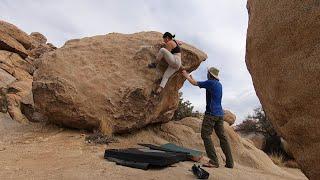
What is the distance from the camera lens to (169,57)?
33.3ft

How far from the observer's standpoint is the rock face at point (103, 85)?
9.85m

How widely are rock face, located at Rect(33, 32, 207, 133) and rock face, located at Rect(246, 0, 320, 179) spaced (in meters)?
5.30

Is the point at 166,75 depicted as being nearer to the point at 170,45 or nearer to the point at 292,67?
the point at 170,45

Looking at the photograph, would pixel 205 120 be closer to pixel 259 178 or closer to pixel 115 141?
pixel 259 178

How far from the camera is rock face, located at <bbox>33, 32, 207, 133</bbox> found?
9.85 meters

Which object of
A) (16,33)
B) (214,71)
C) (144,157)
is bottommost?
(144,157)

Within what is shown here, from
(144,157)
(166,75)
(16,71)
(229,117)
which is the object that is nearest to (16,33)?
(16,71)

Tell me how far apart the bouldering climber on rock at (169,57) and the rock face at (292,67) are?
16.4ft

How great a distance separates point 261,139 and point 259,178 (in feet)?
39.1

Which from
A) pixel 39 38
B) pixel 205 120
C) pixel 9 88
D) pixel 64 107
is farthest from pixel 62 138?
pixel 39 38

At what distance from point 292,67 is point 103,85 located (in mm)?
6226

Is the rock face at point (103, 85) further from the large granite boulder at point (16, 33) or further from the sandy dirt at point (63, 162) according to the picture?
the large granite boulder at point (16, 33)

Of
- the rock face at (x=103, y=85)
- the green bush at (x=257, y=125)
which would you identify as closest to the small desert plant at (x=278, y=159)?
the green bush at (x=257, y=125)

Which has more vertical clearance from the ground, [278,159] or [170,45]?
[170,45]
